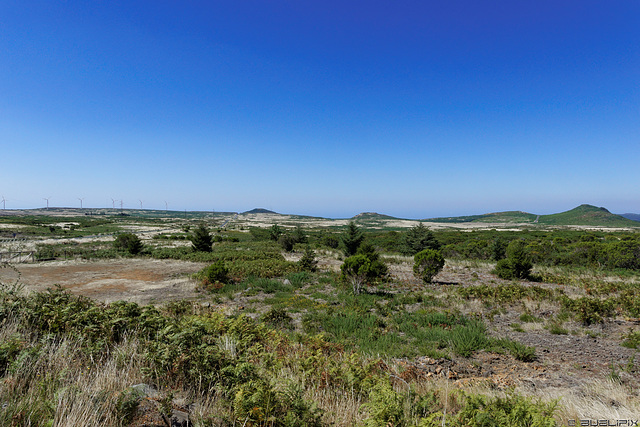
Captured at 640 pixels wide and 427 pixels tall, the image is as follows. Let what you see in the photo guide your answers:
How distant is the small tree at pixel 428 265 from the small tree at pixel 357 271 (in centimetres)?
486

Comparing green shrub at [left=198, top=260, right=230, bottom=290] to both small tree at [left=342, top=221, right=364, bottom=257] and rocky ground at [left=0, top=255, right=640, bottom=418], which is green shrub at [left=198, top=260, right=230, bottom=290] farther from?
small tree at [left=342, top=221, right=364, bottom=257]

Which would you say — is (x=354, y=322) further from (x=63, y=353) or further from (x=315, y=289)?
(x=63, y=353)

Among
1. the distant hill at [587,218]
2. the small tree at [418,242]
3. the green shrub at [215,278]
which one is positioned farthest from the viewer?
the distant hill at [587,218]

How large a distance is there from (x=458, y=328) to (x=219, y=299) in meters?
10.8

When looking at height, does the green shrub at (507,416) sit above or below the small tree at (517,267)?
above

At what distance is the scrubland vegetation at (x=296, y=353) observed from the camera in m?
2.72

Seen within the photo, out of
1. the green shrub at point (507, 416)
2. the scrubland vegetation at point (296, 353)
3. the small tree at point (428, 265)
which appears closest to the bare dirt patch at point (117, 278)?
the scrubland vegetation at point (296, 353)

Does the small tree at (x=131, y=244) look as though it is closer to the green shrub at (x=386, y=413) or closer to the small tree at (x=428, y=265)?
the small tree at (x=428, y=265)

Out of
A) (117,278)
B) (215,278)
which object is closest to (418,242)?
(215,278)

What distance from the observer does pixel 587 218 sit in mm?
149125

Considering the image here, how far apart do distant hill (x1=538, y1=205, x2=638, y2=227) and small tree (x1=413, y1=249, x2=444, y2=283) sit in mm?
166324

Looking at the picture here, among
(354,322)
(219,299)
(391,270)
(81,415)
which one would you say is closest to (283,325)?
(354,322)

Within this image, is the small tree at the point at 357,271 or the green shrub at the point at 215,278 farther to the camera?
the green shrub at the point at 215,278

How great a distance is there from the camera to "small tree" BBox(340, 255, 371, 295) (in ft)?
47.5
